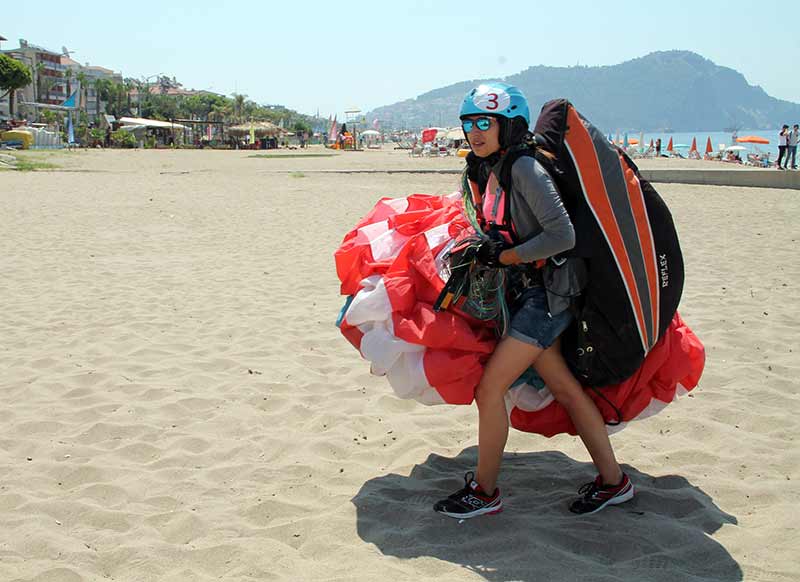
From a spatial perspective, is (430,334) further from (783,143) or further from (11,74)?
(11,74)

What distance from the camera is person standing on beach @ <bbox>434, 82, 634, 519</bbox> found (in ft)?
10.6

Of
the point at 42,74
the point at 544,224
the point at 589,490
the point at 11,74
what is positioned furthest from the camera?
the point at 42,74

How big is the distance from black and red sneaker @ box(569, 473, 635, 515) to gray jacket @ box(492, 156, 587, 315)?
940 mm

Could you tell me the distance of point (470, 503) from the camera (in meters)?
3.61

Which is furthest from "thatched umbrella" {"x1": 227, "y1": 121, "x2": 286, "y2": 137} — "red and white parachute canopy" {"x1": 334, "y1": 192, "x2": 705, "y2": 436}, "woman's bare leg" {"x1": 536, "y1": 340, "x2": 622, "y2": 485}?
"woman's bare leg" {"x1": 536, "y1": 340, "x2": 622, "y2": 485}

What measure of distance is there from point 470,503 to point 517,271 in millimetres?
1071

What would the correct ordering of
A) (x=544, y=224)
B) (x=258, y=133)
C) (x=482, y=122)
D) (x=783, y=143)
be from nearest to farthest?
(x=544, y=224), (x=482, y=122), (x=783, y=143), (x=258, y=133)

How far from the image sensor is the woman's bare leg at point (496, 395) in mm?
3371

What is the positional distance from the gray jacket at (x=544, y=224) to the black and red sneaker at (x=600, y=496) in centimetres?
94

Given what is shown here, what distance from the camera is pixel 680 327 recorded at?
3832 mm

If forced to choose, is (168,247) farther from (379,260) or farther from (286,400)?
(379,260)

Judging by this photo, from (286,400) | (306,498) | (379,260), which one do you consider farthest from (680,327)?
(286,400)

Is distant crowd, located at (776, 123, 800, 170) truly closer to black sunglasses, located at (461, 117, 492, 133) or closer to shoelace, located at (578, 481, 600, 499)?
shoelace, located at (578, 481, 600, 499)


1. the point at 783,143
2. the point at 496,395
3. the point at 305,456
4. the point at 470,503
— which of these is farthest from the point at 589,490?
the point at 783,143
